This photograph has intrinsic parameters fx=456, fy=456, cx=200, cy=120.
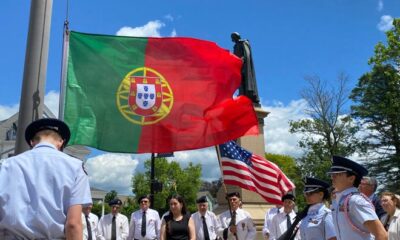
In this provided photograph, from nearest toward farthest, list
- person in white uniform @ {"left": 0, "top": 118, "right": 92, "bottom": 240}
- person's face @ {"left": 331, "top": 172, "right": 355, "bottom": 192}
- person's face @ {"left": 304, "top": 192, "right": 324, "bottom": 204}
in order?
person in white uniform @ {"left": 0, "top": 118, "right": 92, "bottom": 240} → person's face @ {"left": 331, "top": 172, "right": 355, "bottom": 192} → person's face @ {"left": 304, "top": 192, "right": 324, "bottom": 204}

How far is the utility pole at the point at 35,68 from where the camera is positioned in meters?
4.59

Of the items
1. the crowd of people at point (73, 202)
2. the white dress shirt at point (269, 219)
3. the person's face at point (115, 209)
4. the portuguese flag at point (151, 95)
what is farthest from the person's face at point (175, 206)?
the person's face at point (115, 209)

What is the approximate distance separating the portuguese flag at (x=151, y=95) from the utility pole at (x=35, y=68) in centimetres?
173

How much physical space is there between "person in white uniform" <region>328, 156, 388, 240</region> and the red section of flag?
347cm

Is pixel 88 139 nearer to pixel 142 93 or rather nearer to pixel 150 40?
pixel 142 93

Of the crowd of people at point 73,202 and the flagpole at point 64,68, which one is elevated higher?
the flagpole at point 64,68

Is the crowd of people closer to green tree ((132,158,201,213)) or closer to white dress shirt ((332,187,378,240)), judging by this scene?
white dress shirt ((332,187,378,240))

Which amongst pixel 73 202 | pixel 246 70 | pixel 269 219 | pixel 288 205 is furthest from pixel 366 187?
pixel 246 70

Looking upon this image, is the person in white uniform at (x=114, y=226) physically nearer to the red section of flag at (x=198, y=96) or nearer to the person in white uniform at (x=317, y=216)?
the red section of flag at (x=198, y=96)

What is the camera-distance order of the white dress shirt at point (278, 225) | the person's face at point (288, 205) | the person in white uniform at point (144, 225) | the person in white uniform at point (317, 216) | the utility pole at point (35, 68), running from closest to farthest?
the utility pole at point (35, 68), the person in white uniform at point (317, 216), the person's face at point (288, 205), the white dress shirt at point (278, 225), the person in white uniform at point (144, 225)

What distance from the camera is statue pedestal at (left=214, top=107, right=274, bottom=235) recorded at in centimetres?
1270

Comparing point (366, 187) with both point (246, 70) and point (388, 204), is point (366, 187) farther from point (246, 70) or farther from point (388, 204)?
point (246, 70)

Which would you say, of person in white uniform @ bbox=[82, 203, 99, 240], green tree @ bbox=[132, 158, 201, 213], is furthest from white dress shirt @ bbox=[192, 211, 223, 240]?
green tree @ bbox=[132, 158, 201, 213]

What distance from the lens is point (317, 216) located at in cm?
579
